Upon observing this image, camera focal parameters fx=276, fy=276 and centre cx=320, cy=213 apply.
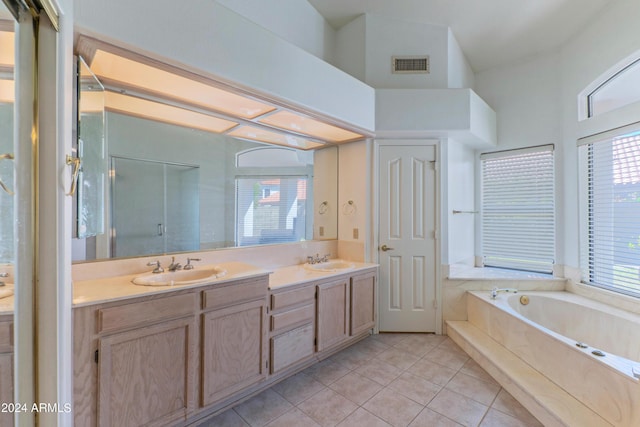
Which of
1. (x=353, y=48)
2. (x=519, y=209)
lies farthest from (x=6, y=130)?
(x=519, y=209)

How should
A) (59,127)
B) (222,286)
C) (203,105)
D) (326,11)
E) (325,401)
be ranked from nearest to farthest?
(59,127)
(222,286)
(325,401)
(203,105)
(326,11)

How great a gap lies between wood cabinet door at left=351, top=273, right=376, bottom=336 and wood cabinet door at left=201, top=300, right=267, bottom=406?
100 centimetres

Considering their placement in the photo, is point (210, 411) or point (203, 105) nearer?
point (210, 411)

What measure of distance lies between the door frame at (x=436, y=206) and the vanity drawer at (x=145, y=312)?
6.51 feet

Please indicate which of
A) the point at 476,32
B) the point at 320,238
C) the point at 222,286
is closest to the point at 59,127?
the point at 222,286

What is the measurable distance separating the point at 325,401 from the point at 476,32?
3951mm

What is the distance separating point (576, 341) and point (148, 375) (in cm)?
297

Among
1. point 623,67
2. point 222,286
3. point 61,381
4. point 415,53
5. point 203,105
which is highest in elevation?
point 415,53

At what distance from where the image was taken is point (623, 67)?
2.54 m

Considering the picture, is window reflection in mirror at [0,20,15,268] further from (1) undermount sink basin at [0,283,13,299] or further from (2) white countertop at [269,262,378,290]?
(2) white countertop at [269,262,378,290]

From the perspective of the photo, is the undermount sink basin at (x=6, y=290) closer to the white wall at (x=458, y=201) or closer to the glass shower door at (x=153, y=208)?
the glass shower door at (x=153, y=208)

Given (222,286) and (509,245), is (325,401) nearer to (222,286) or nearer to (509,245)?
(222,286)

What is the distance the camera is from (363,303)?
2779mm

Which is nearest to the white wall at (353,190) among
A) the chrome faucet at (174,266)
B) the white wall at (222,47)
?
the white wall at (222,47)
